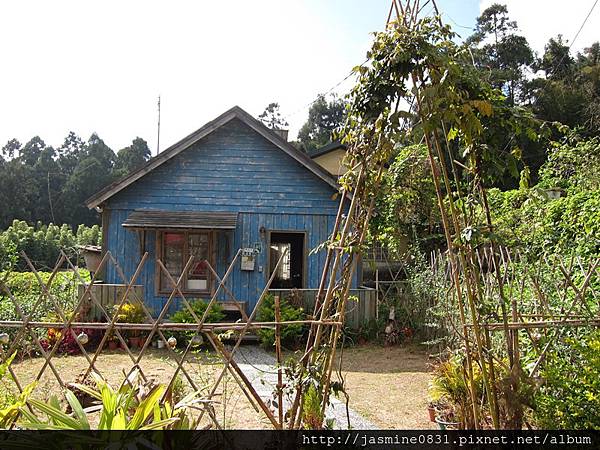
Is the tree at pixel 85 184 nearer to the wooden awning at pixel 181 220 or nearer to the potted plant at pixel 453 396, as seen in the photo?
the wooden awning at pixel 181 220

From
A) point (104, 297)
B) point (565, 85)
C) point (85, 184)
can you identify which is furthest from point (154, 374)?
point (85, 184)

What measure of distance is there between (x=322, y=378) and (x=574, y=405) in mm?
1879

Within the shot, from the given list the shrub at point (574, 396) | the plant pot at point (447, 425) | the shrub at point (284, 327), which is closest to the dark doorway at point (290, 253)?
the shrub at point (284, 327)

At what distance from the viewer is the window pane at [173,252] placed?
39.5ft

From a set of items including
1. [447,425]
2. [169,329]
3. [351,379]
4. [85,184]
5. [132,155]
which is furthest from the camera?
[132,155]

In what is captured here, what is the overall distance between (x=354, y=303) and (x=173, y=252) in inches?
172

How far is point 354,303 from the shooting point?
1143 cm

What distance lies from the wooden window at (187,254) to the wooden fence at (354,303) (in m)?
1.89

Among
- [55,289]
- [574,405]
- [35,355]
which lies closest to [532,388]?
A: [574,405]

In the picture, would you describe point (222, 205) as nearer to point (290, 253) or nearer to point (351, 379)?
point (290, 253)

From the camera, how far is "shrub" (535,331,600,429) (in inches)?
149

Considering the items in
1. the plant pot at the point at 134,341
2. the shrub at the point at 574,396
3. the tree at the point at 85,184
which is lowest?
the plant pot at the point at 134,341

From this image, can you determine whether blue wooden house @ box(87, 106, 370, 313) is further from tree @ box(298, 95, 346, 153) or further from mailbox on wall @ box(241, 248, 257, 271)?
tree @ box(298, 95, 346, 153)

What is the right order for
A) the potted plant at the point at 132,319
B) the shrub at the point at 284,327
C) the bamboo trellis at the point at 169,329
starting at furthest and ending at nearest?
the shrub at the point at 284,327 < the potted plant at the point at 132,319 < the bamboo trellis at the point at 169,329
